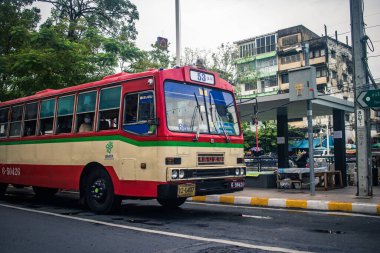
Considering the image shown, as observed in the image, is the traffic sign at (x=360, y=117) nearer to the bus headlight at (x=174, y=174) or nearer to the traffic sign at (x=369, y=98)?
the traffic sign at (x=369, y=98)

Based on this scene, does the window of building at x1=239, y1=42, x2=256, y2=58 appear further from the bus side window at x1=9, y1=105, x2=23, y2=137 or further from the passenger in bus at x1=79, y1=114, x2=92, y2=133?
the passenger in bus at x1=79, y1=114, x2=92, y2=133

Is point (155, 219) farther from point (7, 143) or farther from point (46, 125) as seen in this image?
point (7, 143)

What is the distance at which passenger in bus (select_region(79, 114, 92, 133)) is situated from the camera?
902 cm

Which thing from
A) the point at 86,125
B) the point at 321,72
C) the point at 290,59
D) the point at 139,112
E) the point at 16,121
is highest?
the point at 290,59

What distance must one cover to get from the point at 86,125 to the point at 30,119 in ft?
10.00

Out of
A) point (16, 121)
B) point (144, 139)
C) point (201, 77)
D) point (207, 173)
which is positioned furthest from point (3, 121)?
point (207, 173)

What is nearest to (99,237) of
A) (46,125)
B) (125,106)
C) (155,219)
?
(155,219)

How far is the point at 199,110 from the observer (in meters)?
8.09

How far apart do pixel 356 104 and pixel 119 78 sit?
7.12m

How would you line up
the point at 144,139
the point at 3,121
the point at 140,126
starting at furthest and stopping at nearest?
the point at 3,121, the point at 140,126, the point at 144,139

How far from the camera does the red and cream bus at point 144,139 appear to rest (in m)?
7.34

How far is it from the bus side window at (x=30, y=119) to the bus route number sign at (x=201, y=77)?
5398 mm

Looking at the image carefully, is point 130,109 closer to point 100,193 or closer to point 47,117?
point 100,193

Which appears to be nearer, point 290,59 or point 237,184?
point 237,184
